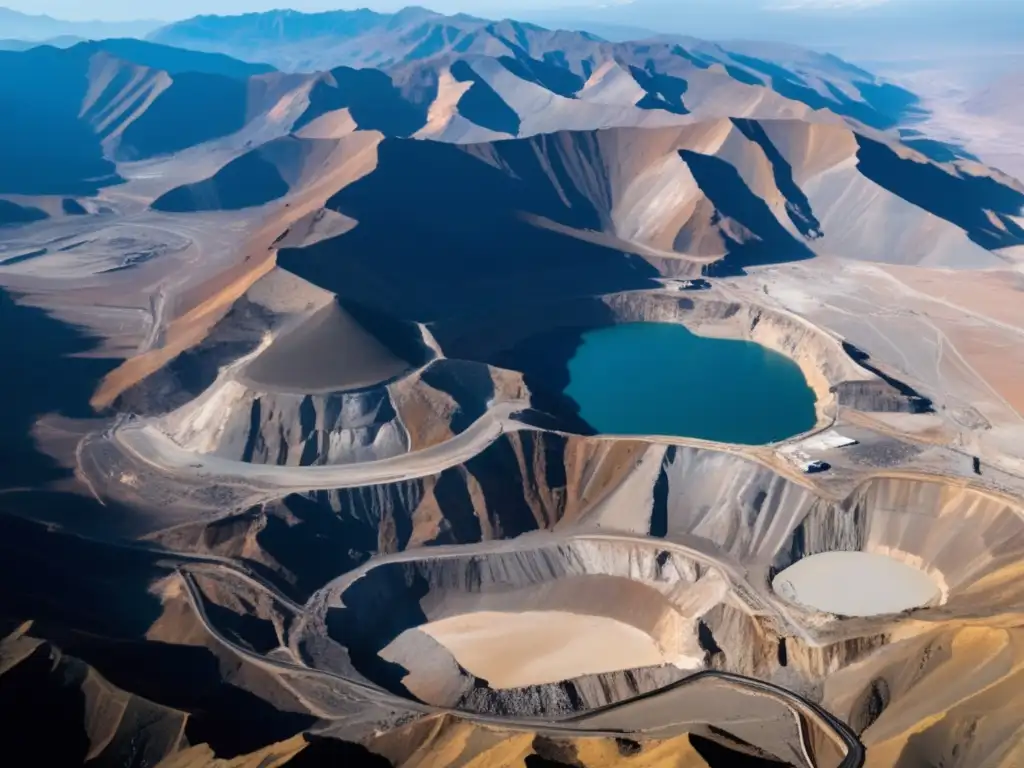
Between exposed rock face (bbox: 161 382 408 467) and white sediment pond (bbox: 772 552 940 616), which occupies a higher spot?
white sediment pond (bbox: 772 552 940 616)

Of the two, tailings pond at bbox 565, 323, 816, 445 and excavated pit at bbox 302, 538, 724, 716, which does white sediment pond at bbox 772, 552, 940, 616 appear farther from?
tailings pond at bbox 565, 323, 816, 445

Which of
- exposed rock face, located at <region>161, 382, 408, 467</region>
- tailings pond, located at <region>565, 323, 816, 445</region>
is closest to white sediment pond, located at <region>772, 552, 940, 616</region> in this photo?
tailings pond, located at <region>565, 323, 816, 445</region>

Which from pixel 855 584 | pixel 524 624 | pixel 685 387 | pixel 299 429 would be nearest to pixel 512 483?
pixel 524 624

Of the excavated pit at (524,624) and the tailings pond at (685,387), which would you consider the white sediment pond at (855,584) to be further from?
the tailings pond at (685,387)

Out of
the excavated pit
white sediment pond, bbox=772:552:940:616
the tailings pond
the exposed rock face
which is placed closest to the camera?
the excavated pit

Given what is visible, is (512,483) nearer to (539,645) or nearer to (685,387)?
(539,645)

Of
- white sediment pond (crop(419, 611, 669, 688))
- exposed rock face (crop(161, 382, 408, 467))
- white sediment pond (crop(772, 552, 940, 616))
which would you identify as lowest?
white sediment pond (crop(419, 611, 669, 688))

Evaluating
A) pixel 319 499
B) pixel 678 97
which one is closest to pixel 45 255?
pixel 319 499
